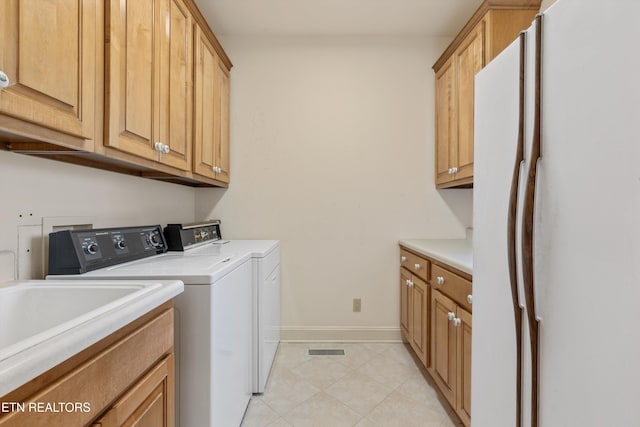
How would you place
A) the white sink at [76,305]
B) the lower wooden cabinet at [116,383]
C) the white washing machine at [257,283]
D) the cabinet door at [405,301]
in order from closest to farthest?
1. the lower wooden cabinet at [116,383]
2. the white sink at [76,305]
3. the white washing machine at [257,283]
4. the cabinet door at [405,301]

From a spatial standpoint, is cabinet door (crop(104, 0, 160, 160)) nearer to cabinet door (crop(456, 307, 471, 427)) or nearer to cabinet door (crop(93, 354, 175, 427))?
cabinet door (crop(93, 354, 175, 427))

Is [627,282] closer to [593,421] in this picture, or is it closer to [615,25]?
[593,421]

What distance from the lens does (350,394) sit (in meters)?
1.98

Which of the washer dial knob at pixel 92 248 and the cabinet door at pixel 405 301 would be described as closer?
the washer dial knob at pixel 92 248

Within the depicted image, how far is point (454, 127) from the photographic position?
7.66ft

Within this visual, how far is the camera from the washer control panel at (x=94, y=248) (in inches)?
48.0

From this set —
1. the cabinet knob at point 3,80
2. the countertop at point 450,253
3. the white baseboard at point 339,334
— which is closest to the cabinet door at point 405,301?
the white baseboard at point 339,334

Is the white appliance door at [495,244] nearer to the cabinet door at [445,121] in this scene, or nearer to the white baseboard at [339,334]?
the cabinet door at [445,121]

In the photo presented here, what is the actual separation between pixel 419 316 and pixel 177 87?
2.10m

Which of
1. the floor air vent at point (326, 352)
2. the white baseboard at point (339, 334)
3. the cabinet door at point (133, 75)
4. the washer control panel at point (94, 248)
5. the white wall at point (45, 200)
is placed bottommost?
the floor air vent at point (326, 352)

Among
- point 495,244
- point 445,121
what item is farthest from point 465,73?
point 495,244

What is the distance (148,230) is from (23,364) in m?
1.33

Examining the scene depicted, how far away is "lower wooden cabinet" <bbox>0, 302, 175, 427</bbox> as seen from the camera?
560mm

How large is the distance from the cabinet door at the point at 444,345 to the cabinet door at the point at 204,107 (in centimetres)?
168
